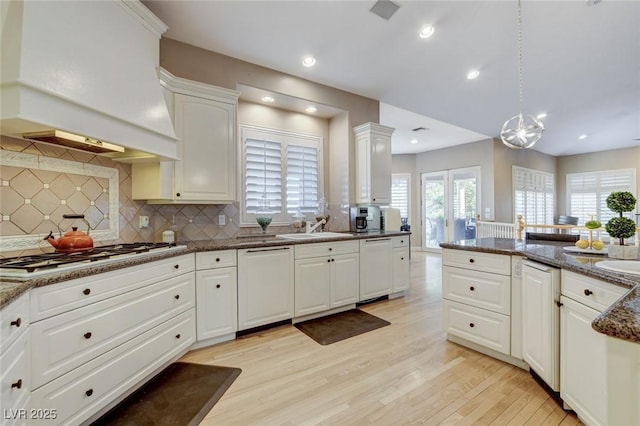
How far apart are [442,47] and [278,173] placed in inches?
94.8

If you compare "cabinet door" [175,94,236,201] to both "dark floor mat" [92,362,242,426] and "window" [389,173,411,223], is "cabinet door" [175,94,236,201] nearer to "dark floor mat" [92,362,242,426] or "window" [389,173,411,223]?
"dark floor mat" [92,362,242,426]

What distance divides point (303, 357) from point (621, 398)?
6.50 ft

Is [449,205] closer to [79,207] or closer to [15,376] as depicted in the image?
[79,207]

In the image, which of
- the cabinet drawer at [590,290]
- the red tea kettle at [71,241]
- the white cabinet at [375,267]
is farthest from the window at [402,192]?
the red tea kettle at [71,241]

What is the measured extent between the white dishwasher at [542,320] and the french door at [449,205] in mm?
5371

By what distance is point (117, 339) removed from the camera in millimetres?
1692

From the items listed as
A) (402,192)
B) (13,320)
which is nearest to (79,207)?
(13,320)

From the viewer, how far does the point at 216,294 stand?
2518mm

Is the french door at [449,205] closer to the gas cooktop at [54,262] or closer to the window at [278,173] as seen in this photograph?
the window at [278,173]

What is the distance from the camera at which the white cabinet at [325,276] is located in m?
3.01

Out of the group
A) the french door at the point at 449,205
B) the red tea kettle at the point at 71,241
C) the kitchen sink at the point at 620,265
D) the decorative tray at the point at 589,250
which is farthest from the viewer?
the french door at the point at 449,205

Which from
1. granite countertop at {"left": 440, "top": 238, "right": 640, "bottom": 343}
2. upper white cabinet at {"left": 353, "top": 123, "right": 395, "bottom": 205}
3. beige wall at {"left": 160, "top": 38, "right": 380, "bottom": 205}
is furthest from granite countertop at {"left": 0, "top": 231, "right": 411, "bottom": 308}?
granite countertop at {"left": 440, "top": 238, "right": 640, "bottom": 343}

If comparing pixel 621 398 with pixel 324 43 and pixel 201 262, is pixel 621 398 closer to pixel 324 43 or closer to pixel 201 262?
pixel 201 262

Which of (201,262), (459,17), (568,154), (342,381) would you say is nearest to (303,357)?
(342,381)
